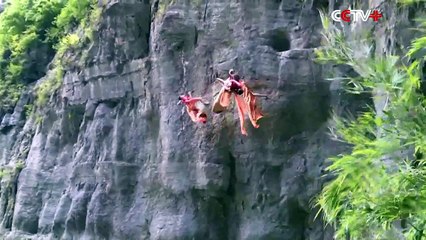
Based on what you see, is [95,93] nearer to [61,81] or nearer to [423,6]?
[61,81]

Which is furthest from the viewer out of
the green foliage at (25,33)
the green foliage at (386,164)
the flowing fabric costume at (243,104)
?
the green foliage at (25,33)

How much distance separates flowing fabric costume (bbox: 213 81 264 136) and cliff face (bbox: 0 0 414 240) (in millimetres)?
243

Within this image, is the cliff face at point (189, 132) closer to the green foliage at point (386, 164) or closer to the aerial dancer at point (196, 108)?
the aerial dancer at point (196, 108)

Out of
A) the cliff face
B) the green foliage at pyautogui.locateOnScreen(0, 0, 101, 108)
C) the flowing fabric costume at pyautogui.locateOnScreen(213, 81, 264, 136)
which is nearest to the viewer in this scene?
the flowing fabric costume at pyautogui.locateOnScreen(213, 81, 264, 136)

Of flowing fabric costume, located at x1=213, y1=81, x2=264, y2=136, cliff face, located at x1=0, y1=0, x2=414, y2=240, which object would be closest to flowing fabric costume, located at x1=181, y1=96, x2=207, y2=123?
cliff face, located at x1=0, y1=0, x2=414, y2=240

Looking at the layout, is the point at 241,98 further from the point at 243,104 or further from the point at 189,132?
the point at 189,132

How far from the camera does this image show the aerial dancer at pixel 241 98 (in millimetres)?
7176

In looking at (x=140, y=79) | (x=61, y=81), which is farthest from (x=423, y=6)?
(x=61, y=81)

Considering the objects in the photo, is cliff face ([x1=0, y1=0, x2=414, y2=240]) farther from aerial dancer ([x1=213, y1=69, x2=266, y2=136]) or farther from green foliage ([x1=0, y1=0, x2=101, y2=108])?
green foliage ([x1=0, y1=0, x2=101, y2=108])

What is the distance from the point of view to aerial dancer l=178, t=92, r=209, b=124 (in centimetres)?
778

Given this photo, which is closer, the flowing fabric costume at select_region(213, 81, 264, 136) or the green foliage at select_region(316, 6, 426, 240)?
the green foliage at select_region(316, 6, 426, 240)

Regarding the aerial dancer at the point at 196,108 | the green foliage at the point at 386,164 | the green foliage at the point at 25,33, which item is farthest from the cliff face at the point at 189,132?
the green foliage at the point at 386,164

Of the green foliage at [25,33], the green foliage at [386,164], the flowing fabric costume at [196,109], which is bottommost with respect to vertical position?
the green foliage at [386,164]

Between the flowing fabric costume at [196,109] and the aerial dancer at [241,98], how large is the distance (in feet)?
1.27
